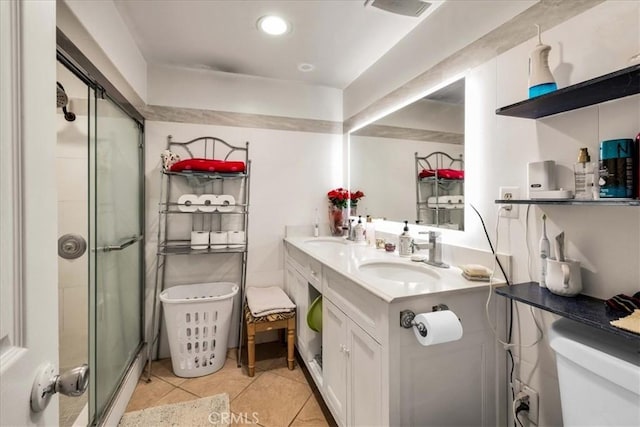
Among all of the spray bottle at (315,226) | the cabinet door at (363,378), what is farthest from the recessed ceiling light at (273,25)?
the cabinet door at (363,378)

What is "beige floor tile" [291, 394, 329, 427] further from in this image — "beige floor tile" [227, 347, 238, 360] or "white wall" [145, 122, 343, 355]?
"white wall" [145, 122, 343, 355]

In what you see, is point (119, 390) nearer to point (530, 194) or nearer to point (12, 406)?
point (12, 406)

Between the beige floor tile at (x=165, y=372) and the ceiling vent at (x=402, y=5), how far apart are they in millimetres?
2586

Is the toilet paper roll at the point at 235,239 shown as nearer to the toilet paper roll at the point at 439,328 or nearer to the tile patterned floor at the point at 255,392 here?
the tile patterned floor at the point at 255,392

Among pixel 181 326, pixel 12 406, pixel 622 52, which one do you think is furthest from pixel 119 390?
pixel 622 52

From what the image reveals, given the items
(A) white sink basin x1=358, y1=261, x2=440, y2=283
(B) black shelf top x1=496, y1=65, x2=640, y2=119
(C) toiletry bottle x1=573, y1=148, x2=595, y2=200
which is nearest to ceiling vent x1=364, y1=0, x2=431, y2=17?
(B) black shelf top x1=496, y1=65, x2=640, y2=119

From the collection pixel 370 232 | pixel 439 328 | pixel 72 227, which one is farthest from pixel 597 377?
pixel 72 227

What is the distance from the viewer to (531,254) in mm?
1151

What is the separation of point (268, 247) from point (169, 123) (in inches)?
48.8

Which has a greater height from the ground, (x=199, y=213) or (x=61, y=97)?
(x=61, y=97)

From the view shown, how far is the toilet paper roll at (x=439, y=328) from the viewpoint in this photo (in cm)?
98

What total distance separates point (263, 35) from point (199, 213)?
53.0 inches

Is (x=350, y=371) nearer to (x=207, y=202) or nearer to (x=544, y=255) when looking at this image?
(x=544, y=255)

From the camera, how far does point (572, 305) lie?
2.99 ft
